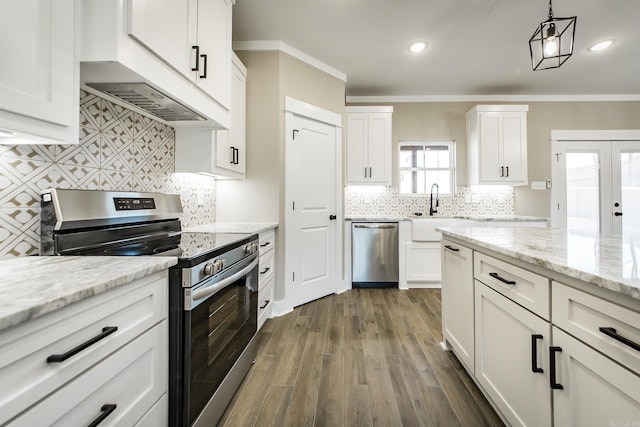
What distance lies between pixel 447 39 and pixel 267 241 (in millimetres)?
2662

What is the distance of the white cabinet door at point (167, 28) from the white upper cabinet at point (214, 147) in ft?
2.31

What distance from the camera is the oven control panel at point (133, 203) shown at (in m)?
1.48

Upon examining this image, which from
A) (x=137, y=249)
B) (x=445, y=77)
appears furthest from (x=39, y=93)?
(x=445, y=77)

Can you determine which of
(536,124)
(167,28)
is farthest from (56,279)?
(536,124)

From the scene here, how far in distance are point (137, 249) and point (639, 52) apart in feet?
16.6

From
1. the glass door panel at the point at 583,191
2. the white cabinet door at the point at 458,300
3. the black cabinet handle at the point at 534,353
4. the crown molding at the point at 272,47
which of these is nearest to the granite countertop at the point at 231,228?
the white cabinet door at the point at 458,300

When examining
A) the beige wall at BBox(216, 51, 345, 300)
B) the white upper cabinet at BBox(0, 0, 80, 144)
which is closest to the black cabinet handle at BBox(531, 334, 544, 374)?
the white upper cabinet at BBox(0, 0, 80, 144)

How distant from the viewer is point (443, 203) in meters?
4.32

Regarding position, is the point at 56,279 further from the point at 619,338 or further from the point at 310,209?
the point at 310,209

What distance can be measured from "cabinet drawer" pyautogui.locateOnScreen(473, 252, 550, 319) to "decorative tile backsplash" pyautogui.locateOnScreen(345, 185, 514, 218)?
109 inches

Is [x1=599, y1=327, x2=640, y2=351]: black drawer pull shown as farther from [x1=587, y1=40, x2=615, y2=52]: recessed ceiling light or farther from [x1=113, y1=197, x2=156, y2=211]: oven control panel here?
[x1=587, y1=40, x2=615, y2=52]: recessed ceiling light

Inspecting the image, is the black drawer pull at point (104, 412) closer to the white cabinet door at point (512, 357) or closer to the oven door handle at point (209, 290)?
the oven door handle at point (209, 290)

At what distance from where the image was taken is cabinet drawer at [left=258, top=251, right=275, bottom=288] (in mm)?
2248

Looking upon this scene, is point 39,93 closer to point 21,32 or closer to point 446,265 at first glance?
point 21,32
